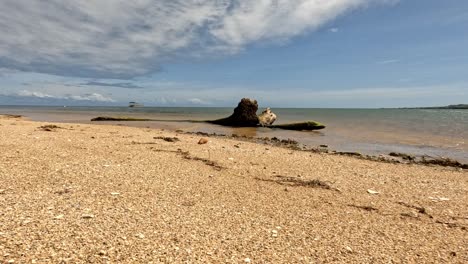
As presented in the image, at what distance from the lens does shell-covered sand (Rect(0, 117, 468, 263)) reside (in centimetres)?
476

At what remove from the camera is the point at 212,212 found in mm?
6434

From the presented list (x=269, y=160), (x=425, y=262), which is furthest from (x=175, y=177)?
(x=425, y=262)

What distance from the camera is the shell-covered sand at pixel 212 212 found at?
476 centimetres

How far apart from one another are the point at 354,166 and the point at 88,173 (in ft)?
31.3

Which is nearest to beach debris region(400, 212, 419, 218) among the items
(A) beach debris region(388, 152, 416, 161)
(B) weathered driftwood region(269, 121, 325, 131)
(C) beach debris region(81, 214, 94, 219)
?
(C) beach debris region(81, 214, 94, 219)

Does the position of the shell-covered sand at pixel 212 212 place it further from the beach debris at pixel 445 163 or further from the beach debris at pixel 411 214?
the beach debris at pixel 445 163

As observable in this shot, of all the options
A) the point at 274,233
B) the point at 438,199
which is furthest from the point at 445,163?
the point at 274,233

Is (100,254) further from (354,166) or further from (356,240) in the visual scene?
(354,166)

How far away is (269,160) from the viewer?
1292cm

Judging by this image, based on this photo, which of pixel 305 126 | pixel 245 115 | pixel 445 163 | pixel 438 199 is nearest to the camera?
pixel 438 199

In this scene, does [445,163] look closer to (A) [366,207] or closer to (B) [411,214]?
(B) [411,214]

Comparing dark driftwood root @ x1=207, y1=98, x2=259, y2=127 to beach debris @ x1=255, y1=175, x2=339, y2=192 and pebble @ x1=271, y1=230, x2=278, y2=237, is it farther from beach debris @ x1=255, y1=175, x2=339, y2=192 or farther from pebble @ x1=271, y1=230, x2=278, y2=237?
pebble @ x1=271, y1=230, x2=278, y2=237

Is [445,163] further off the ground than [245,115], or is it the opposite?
[245,115]

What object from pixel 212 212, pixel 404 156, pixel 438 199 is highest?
pixel 212 212
